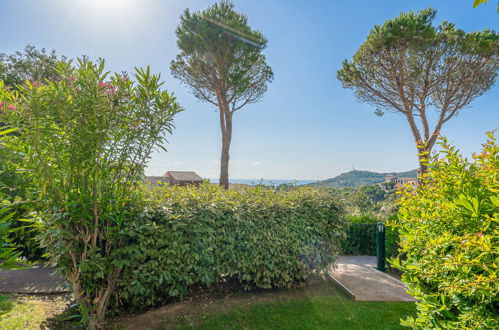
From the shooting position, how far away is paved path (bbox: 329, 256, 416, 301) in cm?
428

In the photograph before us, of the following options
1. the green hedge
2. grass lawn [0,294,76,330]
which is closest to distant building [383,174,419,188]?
the green hedge

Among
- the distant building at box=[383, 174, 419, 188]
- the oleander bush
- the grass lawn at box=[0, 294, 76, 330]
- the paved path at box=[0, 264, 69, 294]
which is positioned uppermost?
the distant building at box=[383, 174, 419, 188]

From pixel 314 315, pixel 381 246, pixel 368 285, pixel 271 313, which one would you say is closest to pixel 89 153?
pixel 271 313

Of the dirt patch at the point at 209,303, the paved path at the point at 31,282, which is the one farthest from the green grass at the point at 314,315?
the paved path at the point at 31,282

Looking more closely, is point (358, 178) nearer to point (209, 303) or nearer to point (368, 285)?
point (368, 285)

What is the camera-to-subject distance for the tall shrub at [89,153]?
2.73 metres

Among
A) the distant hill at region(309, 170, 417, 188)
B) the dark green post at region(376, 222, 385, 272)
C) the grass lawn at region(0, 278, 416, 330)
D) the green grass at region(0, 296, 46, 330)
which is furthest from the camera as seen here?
the distant hill at region(309, 170, 417, 188)

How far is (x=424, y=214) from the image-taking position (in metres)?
1.83

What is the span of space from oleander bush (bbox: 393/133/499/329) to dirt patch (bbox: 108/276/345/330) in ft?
8.84

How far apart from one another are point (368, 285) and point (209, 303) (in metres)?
3.08

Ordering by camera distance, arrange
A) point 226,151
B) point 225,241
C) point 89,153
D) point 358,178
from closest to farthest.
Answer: point 89,153 → point 225,241 → point 226,151 → point 358,178

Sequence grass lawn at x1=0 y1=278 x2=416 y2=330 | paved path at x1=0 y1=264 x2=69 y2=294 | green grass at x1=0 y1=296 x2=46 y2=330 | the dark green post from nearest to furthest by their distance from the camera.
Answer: green grass at x1=0 y1=296 x2=46 y2=330 → grass lawn at x1=0 y1=278 x2=416 y2=330 → paved path at x1=0 y1=264 x2=69 y2=294 → the dark green post

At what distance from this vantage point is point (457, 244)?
1.42m

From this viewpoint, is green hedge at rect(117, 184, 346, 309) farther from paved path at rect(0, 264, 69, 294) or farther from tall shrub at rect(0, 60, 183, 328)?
paved path at rect(0, 264, 69, 294)
